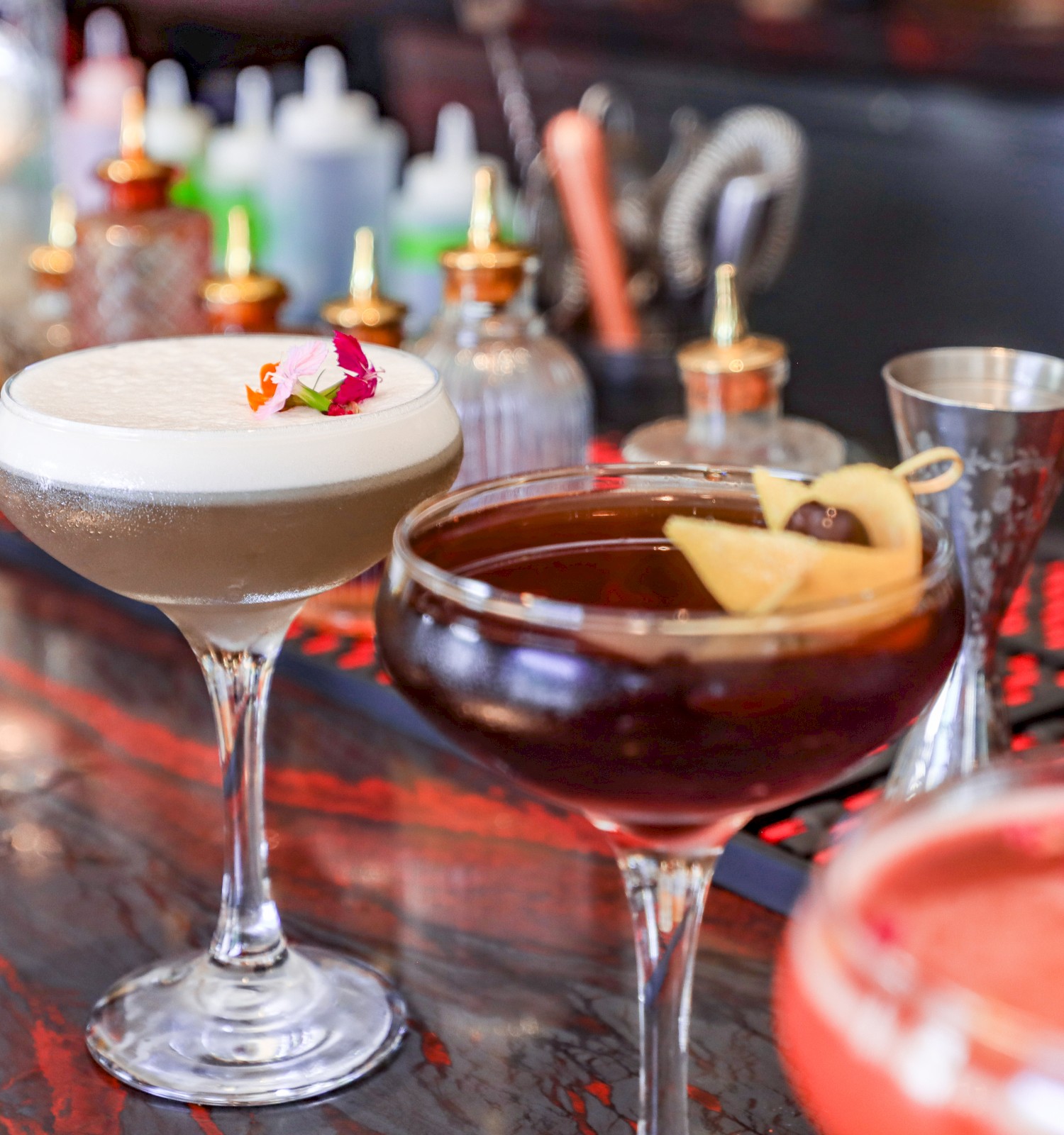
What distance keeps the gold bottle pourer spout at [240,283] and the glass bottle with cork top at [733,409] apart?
35 centimetres

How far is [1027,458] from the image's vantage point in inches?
32.0

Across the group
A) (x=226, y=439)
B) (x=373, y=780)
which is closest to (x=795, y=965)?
(x=226, y=439)

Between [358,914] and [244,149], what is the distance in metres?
1.44

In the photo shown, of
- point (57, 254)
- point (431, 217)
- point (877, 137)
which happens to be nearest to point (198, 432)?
point (57, 254)

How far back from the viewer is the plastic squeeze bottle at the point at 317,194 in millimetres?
2084

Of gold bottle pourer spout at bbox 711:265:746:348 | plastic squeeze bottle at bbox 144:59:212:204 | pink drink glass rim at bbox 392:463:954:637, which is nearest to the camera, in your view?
pink drink glass rim at bbox 392:463:954:637

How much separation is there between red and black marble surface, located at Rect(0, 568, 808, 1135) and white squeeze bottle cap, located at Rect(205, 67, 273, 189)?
39.7 inches

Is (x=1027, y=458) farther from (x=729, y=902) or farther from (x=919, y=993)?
(x=919, y=993)

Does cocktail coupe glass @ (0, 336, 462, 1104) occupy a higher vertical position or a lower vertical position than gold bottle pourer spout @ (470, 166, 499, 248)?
lower

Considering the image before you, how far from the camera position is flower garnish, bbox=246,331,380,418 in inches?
29.9

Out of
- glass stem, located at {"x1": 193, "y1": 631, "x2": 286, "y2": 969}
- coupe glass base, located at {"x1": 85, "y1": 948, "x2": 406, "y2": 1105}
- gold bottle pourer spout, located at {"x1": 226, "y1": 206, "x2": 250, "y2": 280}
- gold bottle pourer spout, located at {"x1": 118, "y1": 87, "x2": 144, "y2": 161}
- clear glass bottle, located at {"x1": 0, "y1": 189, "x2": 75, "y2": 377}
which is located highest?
gold bottle pourer spout, located at {"x1": 118, "y1": 87, "x2": 144, "y2": 161}

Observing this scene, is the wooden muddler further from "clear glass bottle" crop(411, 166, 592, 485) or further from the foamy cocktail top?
the foamy cocktail top

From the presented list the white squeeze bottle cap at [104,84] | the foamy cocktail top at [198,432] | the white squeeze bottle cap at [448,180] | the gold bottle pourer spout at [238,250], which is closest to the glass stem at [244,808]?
the foamy cocktail top at [198,432]

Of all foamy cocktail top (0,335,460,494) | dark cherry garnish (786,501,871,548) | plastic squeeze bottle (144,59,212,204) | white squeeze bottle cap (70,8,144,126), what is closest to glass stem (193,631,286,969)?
foamy cocktail top (0,335,460,494)
